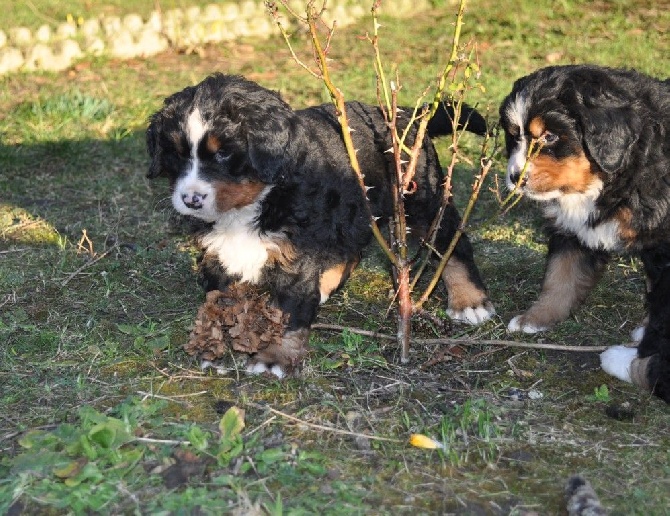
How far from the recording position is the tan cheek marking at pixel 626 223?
337 centimetres

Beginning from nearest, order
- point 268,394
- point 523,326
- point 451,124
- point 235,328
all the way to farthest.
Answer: point 268,394, point 235,328, point 523,326, point 451,124

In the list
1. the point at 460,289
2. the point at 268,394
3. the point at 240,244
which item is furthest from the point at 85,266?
the point at 460,289

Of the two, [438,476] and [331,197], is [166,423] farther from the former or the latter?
[331,197]

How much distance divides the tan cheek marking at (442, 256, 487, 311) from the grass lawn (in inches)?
4.7

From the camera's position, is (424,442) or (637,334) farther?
(637,334)

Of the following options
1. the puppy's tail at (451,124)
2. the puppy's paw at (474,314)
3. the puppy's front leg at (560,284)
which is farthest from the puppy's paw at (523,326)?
the puppy's tail at (451,124)

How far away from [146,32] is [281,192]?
4841 mm

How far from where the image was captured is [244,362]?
3.42m

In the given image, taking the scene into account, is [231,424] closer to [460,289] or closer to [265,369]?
[265,369]

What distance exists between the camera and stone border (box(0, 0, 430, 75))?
7293 millimetres

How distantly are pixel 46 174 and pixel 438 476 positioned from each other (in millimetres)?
3627

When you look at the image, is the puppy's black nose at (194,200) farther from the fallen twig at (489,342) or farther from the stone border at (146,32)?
the stone border at (146,32)

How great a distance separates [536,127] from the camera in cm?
334

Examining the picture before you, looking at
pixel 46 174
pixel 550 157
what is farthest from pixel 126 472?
pixel 46 174
